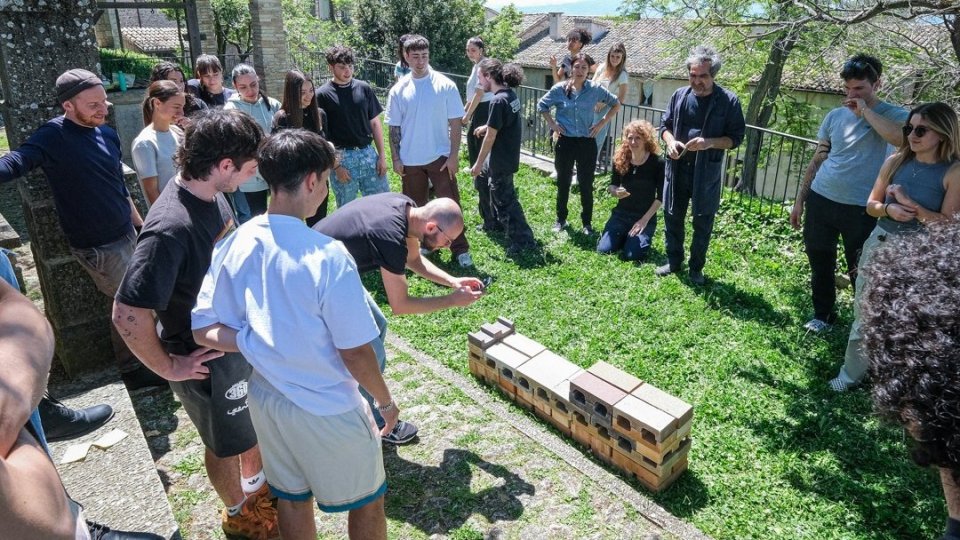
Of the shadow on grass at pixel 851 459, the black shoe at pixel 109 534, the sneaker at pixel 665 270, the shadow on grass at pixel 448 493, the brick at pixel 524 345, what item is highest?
the black shoe at pixel 109 534

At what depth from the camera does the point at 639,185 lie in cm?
638

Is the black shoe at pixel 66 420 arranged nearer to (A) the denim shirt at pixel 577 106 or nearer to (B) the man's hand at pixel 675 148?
(B) the man's hand at pixel 675 148

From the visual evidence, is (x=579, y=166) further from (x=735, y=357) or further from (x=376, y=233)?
(x=376, y=233)

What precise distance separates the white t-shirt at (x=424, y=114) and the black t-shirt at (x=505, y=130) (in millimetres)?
363

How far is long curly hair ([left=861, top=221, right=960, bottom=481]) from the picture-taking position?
1353 mm

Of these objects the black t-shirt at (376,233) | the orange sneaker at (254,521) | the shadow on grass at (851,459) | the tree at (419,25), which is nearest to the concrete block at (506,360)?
the black t-shirt at (376,233)

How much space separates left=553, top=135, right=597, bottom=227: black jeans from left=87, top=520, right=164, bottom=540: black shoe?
209 inches

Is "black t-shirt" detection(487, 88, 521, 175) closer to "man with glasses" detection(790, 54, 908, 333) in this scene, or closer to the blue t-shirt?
"man with glasses" detection(790, 54, 908, 333)

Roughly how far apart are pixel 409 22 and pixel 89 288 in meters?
21.8

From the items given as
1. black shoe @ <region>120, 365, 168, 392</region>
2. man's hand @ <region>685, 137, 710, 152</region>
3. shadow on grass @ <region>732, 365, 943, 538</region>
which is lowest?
shadow on grass @ <region>732, 365, 943, 538</region>

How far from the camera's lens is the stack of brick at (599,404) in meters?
3.34

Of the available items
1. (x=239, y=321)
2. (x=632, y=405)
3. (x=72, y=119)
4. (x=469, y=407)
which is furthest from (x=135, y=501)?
(x=632, y=405)

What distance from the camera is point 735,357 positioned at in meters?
4.66

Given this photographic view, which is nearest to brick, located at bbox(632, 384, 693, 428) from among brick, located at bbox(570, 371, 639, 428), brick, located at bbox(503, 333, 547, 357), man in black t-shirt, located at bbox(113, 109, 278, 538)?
brick, located at bbox(570, 371, 639, 428)
